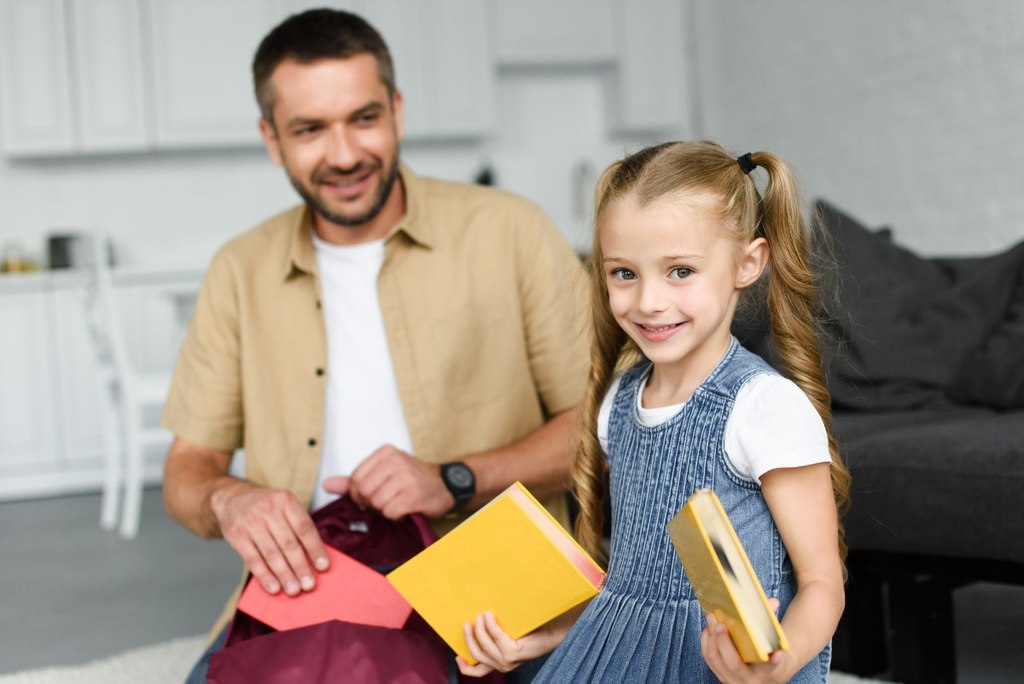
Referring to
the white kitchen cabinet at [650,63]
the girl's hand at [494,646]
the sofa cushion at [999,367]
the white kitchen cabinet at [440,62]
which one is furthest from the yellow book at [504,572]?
the white kitchen cabinet at [650,63]

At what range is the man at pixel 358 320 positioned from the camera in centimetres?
180

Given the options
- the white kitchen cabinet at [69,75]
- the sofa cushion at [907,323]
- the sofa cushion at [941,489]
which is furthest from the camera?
the white kitchen cabinet at [69,75]

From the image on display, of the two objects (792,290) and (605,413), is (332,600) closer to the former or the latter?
(605,413)

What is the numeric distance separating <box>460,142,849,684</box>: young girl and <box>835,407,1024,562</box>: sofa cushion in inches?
31.5

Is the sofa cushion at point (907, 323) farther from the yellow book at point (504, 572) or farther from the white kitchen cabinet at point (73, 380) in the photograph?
the white kitchen cabinet at point (73, 380)

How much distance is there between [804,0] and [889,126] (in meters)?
0.91

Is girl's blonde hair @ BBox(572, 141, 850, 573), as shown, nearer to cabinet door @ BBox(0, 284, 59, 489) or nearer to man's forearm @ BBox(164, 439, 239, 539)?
man's forearm @ BBox(164, 439, 239, 539)

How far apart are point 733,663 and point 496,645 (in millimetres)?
310

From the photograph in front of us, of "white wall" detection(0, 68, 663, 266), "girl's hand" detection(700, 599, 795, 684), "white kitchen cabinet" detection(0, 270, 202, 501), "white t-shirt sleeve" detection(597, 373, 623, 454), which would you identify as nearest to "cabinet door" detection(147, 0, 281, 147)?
"white wall" detection(0, 68, 663, 266)

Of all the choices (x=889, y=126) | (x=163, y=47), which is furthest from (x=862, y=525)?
(x=163, y=47)

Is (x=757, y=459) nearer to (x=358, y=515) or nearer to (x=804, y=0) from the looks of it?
(x=358, y=515)

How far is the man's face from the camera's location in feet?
5.90

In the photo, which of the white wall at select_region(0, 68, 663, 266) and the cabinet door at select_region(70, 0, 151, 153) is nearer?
the cabinet door at select_region(70, 0, 151, 153)

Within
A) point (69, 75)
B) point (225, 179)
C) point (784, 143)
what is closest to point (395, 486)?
point (784, 143)
